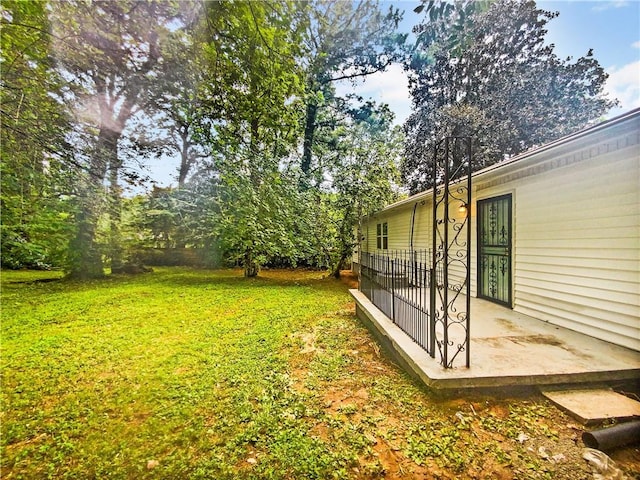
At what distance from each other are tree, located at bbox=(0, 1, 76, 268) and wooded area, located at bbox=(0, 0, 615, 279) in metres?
0.02

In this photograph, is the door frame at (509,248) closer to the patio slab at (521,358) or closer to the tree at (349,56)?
the patio slab at (521,358)

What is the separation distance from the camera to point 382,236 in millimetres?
11250

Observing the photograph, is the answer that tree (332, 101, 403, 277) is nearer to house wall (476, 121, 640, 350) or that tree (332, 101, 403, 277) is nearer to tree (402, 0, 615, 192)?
tree (402, 0, 615, 192)

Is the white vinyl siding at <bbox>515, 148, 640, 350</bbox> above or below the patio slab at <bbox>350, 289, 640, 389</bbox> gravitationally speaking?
above

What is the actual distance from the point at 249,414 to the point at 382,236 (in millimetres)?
9509

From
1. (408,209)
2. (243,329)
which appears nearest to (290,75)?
(243,329)

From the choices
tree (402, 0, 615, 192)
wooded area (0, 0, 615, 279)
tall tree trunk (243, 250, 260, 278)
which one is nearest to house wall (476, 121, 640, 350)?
wooded area (0, 0, 615, 279)

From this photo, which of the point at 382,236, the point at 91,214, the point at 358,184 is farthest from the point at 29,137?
the point at 382,236

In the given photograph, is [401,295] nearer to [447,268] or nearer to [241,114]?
[447,268]

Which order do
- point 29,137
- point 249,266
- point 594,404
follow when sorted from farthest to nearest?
point 249,266, point 29,137, point 594,404

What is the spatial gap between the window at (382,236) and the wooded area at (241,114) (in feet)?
5.11

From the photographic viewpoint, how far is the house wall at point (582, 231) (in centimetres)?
297

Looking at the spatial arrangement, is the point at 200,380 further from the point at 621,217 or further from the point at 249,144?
the point at 249,144

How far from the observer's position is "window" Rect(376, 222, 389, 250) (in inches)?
430
